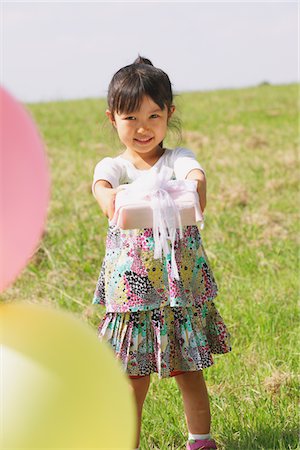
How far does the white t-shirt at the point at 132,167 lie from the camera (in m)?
2.86

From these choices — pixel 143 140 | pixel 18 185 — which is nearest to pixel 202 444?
pixel 143 140

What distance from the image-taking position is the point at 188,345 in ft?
9.57

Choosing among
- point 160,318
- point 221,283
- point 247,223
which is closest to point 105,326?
point 160,318

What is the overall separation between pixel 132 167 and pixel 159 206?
464 millimetres

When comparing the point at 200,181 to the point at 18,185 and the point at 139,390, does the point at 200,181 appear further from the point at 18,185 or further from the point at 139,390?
the point at 18,185

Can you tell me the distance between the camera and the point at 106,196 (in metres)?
2.73

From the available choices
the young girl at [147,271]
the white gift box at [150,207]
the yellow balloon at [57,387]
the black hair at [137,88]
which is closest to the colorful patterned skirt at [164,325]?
the young girl at [147,271]

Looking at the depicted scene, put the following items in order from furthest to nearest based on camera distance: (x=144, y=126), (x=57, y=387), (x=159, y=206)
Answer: (x=144, y=126), (x=159, y=206), (x=57, y=387)

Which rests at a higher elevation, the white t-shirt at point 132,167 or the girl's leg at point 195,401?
the white t-shirt at point 132,167

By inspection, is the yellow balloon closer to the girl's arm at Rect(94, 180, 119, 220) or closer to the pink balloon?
the pink balloon

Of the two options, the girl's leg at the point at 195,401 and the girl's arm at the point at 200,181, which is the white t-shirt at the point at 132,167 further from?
the girl's leg at the point at 195,401

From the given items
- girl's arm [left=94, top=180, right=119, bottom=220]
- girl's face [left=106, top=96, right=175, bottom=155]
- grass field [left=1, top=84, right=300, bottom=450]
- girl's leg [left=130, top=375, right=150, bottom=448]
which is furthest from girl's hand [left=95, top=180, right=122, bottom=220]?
girl's leg [left=130, top=375, right=150, bottom=448]

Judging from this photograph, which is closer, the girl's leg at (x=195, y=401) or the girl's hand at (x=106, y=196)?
the girl's hand at (x=106, y=196)

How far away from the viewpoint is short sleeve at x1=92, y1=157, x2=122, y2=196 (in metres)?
2.85
